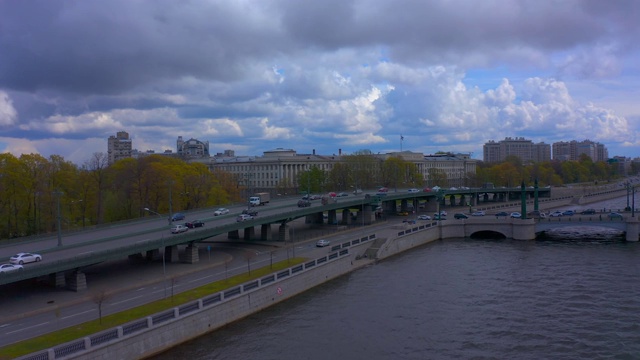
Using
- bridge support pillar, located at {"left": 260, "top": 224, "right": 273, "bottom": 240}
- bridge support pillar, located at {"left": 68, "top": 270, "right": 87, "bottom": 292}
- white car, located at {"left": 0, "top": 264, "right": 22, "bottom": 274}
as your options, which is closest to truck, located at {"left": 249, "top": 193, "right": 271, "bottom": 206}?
bridge support pillar, located at {"left": 260, "top": 224, "right": 273, "bottom": 240}

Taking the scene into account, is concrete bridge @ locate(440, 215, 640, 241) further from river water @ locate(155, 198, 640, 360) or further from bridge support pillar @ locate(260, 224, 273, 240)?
bridge support pillar @ locate(260, 224, 273, 240)

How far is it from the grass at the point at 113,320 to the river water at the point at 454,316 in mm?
3318

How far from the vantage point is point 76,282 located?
38.1 m

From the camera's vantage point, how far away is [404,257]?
60.5 meters

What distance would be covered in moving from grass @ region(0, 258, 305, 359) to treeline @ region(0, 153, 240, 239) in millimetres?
19895

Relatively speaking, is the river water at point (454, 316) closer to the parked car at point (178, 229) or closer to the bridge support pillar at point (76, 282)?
the bridge support pillar at point (76, 282)

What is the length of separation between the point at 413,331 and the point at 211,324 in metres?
13.2

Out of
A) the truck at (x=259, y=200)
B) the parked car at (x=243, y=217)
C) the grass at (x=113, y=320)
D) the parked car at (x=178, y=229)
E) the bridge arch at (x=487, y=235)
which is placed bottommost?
the bridge arch at (x=487, y=235)

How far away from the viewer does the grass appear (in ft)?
84.9

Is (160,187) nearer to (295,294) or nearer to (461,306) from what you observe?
(295,294)

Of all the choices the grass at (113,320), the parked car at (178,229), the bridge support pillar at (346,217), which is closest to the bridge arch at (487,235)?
the bridge support pillar at (346,217)

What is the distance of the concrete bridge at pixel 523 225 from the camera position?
69062 millimetres

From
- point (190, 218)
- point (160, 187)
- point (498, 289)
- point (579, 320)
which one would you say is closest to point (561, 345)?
point (579, 320)

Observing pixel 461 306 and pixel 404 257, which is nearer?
pixel 461 306
